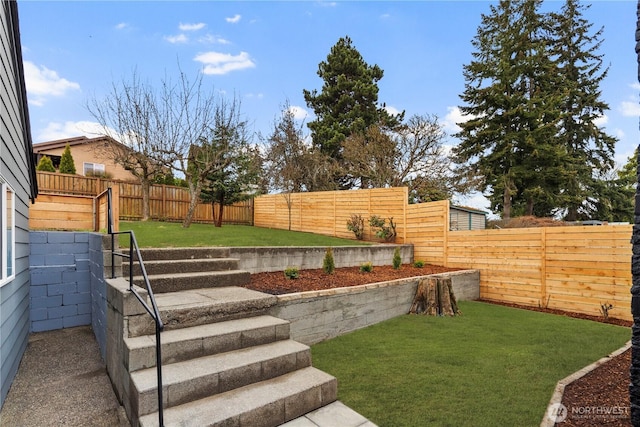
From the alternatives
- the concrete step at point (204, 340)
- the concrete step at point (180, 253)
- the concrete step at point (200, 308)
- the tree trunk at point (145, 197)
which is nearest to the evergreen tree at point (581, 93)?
the concrete step at point (180, 253)

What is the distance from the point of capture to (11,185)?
11.7 feet

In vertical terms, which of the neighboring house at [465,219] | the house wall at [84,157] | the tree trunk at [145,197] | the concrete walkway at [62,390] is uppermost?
the house wall at [84,157]

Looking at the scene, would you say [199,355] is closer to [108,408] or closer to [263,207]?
[108,408]

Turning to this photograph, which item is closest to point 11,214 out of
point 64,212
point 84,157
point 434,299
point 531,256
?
point 64,212

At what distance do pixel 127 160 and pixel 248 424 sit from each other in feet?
38.7

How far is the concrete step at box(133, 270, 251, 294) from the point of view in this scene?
3943mm

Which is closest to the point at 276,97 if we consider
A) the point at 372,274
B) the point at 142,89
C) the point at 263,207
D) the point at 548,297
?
the point at 263,207

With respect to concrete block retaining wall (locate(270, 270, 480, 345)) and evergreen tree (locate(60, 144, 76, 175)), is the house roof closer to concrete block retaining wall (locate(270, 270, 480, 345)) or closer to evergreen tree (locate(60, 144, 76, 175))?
evergreen tree (locate(60, 144, 76, 175))

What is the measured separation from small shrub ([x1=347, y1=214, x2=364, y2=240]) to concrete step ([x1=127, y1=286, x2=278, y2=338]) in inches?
278

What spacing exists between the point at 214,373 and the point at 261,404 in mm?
468

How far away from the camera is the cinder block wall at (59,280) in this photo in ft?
17.3

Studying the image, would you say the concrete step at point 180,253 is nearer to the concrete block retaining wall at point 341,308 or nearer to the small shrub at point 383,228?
the concrete block retaining wall at point 341,308

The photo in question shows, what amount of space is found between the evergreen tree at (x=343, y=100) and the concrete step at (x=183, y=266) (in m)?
14.9

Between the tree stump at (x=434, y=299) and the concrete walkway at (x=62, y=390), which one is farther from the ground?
the tree stump at (x=434, y=299)
